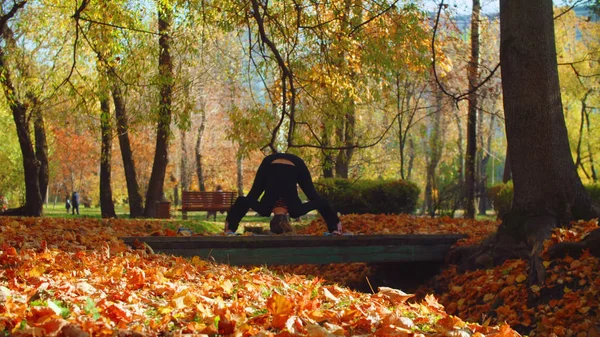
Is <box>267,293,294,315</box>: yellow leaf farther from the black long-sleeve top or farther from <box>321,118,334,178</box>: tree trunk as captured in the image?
<box>321,118,334,178</box>: tree trunk

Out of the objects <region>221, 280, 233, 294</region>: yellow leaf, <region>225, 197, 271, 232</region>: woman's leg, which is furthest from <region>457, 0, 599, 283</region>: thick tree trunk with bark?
<region>221, 280, 233, 294</region>: yellow leaf

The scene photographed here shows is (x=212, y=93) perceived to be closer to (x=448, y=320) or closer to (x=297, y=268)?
(x=297, y=268)

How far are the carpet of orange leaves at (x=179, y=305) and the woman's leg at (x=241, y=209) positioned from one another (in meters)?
3.26

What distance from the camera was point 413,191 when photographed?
62.8 feet

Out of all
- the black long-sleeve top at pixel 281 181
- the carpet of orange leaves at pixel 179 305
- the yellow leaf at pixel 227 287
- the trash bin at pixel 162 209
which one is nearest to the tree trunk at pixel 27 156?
the trash bin at pixel 162 209

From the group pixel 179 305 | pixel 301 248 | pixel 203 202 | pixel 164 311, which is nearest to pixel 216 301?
pixel 179 305

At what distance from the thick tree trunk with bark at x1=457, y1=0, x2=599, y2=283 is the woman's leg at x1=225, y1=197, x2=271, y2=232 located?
3169mm

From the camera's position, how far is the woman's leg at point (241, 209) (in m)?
9.66

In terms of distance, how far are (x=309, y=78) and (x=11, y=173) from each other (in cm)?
3512

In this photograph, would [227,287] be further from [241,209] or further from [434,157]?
[434,157]

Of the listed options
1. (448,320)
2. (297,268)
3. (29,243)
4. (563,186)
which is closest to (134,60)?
(297,268)

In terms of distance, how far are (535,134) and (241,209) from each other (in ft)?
13.6

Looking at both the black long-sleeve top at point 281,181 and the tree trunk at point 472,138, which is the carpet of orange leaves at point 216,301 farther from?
the tree trunk at point 472,138

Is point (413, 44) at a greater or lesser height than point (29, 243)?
greater
